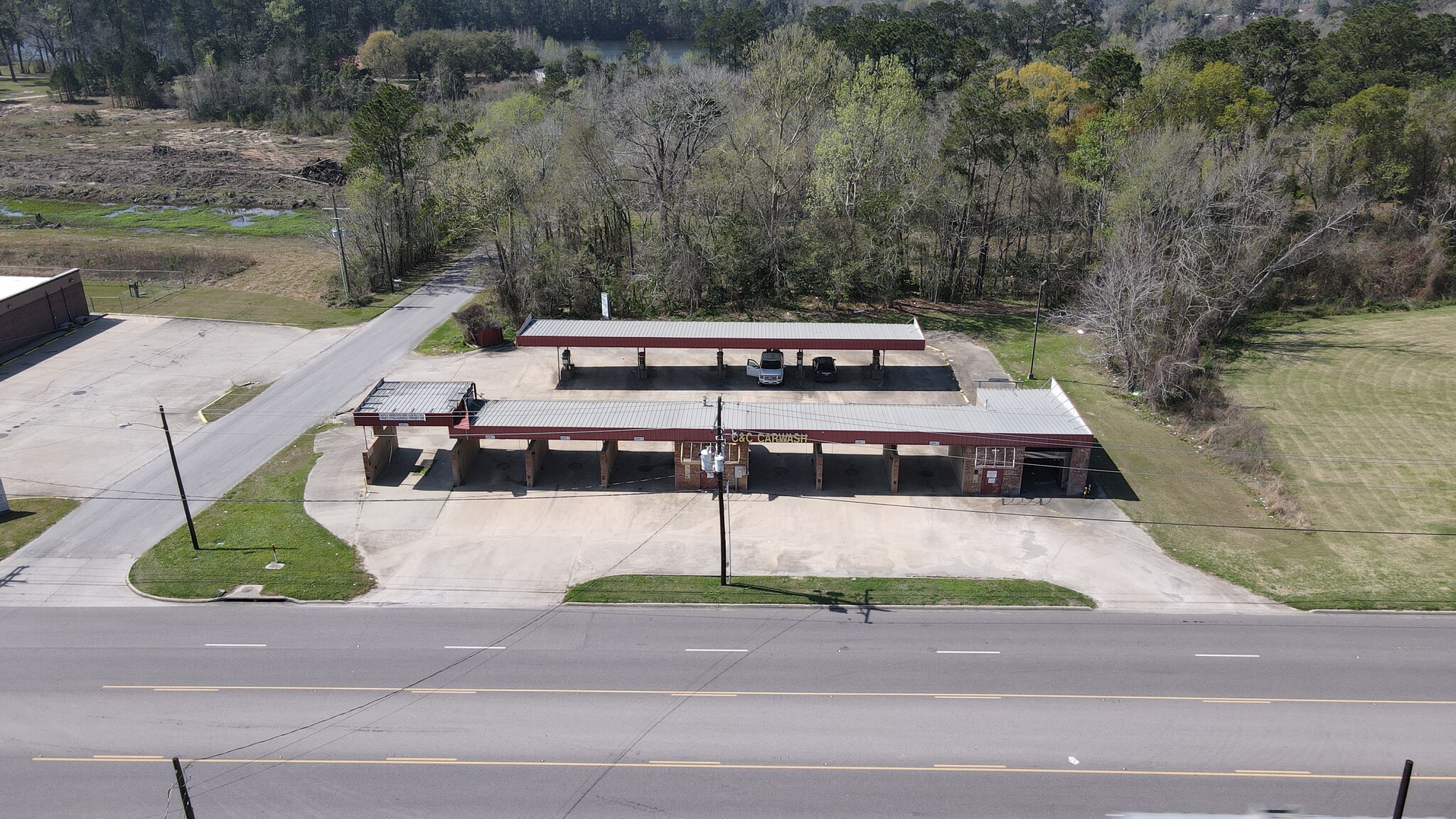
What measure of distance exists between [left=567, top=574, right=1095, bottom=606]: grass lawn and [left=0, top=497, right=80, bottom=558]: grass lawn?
72.9ft

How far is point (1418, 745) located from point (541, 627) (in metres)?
26.2

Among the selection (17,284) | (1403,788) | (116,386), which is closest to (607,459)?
(1403,788)

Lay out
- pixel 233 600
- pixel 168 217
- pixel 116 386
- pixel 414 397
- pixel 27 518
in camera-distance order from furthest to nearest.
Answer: pixel 168 217, pixel 116 386, pixel 414 397, pixel 27 518, pixel 233 600

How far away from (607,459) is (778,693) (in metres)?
15.9

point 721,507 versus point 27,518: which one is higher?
point 721,507

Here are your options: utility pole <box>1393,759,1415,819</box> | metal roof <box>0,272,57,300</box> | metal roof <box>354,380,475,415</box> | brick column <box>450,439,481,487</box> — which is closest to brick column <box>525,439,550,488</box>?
brick column <box>450,439,481,487</box>

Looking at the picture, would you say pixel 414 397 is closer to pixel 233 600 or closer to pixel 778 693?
pixel 233 600

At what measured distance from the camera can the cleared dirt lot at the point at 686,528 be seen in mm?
33375

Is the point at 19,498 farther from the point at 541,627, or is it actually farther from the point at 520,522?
the point at 541,627

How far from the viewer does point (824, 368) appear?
51062 mm

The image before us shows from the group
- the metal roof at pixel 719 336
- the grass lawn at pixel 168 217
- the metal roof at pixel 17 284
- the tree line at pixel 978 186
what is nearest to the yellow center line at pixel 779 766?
the metal roof at pixel 719 336

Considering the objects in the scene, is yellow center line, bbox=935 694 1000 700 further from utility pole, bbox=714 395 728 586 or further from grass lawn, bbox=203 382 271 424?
grass lawn, bbox=203 382 271 424

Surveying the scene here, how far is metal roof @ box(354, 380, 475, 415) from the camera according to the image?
4012 centimetres

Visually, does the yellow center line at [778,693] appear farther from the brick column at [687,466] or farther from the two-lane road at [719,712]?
the brick column at [687,466]
